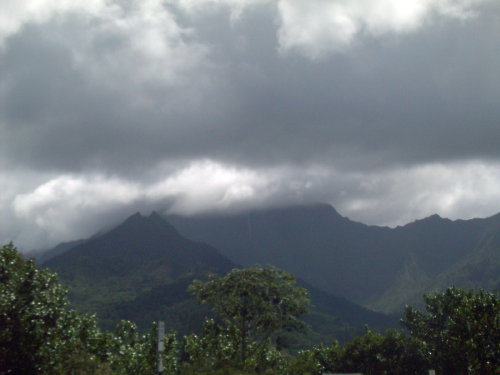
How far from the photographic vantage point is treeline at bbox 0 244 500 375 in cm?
3719

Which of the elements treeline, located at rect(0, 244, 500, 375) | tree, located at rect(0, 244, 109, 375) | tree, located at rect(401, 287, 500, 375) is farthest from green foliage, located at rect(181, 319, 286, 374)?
tree, located at rect(0, 244, 109, 375)

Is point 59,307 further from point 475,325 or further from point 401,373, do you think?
point 401,373

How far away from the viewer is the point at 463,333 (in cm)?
5566

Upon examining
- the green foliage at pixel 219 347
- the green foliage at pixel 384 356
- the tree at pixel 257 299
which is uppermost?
the tree at pixel 257 299

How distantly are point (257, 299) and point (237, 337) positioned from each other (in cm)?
2007

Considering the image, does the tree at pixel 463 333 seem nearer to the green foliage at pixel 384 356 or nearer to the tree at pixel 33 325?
the green foliage at pixel 384 356

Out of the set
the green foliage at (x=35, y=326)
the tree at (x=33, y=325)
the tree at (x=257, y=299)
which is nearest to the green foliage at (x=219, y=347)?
the tree at (x=257, y=299)

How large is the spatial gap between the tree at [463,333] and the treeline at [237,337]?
0.09 meters

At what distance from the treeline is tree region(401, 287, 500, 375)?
91mm

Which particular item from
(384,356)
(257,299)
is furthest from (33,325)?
(384,356)

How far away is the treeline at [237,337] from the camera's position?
37188mm

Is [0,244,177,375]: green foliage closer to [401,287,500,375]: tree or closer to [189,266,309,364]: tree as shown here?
[189,266,309,364]: tree

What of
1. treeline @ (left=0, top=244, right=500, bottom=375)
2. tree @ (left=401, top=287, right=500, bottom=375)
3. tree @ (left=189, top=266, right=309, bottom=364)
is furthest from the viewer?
tree @ (left=189, top=266, right=309, bottom=364)

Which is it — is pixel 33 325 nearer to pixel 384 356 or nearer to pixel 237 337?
pixel 237 337
